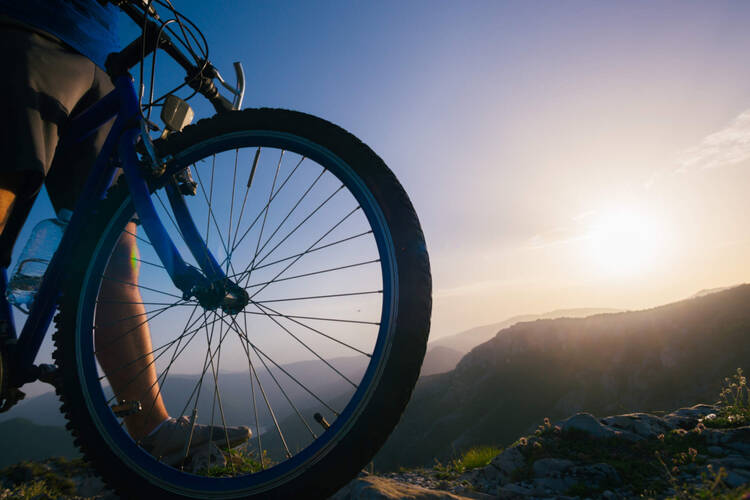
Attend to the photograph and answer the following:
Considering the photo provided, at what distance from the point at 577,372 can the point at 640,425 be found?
49.9m

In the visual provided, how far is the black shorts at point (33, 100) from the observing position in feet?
4.70

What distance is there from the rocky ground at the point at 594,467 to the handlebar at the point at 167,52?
2.56 m

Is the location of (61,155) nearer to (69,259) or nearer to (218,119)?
(69,259)

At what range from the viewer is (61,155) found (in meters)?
1.98

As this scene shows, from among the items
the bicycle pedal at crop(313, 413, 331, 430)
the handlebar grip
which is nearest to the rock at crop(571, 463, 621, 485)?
the bicycle pedal at crop(313, 413, 331, 430)

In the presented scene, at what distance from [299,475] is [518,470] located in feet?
6.72

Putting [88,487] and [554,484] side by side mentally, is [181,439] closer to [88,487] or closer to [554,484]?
[554,484]

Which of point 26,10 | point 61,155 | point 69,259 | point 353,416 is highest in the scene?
point 26,10

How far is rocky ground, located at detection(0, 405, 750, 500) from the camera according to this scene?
1.87 meters

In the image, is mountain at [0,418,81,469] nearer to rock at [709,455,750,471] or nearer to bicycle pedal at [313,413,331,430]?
bicycle pedal at [313,413,331,430]

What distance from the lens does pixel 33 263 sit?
71.5 inches

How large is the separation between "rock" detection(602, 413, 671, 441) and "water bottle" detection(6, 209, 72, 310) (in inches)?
179

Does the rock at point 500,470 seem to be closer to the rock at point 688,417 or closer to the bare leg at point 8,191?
the rock at point 688,417

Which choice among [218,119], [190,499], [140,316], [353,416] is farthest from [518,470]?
[218,119]
